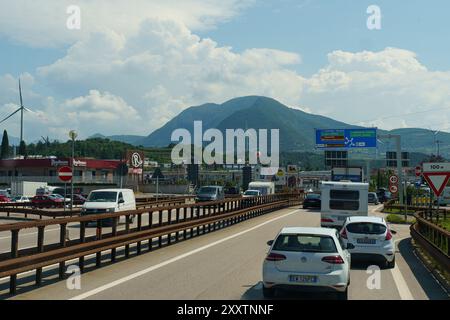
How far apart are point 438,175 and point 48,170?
279 ft

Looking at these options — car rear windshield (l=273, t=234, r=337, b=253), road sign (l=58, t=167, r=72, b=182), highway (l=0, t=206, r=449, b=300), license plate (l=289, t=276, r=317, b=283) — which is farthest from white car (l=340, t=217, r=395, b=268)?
road sign (l=58, t=167, r=72, b=182)

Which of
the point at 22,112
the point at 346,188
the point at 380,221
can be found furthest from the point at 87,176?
the point at 380,221

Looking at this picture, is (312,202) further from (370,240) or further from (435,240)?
(370,240)

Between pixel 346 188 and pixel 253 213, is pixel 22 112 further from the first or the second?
pixel 346 188

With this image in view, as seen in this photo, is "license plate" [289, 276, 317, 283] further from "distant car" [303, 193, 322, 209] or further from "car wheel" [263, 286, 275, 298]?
"distant car" [303, 193, 322, 209]

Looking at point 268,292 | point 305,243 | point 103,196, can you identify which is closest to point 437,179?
point 305,243

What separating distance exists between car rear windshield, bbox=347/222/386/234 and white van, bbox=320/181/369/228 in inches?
424

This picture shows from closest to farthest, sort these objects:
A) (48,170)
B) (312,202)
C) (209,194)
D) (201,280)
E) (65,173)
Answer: (201,280)
(65,173)
(209,194)
(312,202)
(48,170)

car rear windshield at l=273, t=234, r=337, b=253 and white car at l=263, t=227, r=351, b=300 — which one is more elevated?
car rear windshield at l=273, t=234, r=337, b=253

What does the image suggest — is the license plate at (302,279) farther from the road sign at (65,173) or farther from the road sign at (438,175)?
the road sign at (65,173)

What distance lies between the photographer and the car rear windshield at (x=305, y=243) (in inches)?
459

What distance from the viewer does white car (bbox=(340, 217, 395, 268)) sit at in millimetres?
16359

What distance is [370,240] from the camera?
54.4 feet
